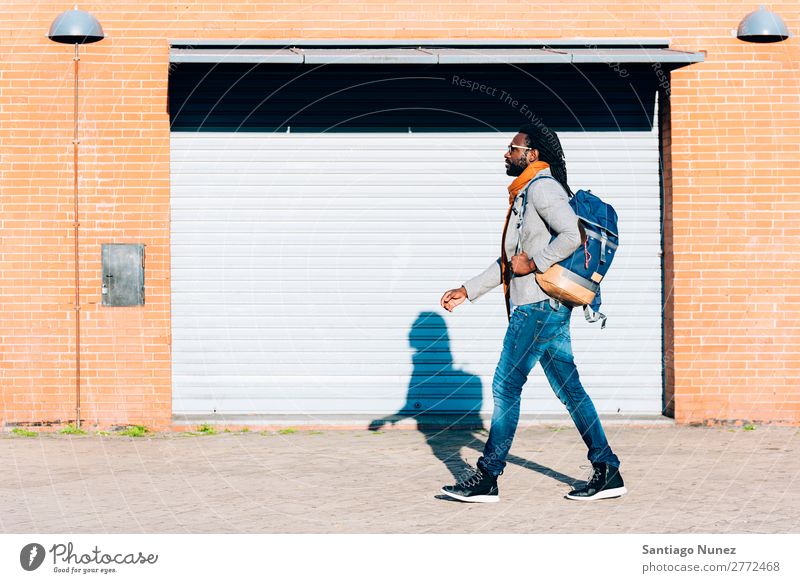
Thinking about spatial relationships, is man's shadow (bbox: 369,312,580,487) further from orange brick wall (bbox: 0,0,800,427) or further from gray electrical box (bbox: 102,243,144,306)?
gray electrical box (bbox: 102,243,144,306)

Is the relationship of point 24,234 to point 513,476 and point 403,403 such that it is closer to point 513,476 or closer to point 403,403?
point 403,403

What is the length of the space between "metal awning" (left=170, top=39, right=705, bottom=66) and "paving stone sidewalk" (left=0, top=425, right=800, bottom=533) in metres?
3.13

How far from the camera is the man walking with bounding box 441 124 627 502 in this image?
7.36 metres

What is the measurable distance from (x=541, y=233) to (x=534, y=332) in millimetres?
598

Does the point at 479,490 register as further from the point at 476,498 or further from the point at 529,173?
the point at 529,173

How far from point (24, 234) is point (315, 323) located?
266cm

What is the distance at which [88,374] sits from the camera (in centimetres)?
1085

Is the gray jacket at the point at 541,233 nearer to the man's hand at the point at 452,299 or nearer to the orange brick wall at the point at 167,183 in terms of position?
the man's hand at the point at 452,299

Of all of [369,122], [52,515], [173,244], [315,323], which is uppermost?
[369,122]

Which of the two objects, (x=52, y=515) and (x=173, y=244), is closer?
(x=52, y=515)

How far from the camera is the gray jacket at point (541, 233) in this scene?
727 cm

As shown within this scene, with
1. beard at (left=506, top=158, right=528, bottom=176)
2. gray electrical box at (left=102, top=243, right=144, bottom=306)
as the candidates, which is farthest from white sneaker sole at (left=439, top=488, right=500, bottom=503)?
gray electrical box at (left=102, top=243, right=144, bottom=306)

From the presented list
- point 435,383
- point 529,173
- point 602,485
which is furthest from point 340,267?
point 602,485

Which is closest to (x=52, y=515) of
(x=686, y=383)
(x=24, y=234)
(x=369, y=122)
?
(x=24, y=234)
